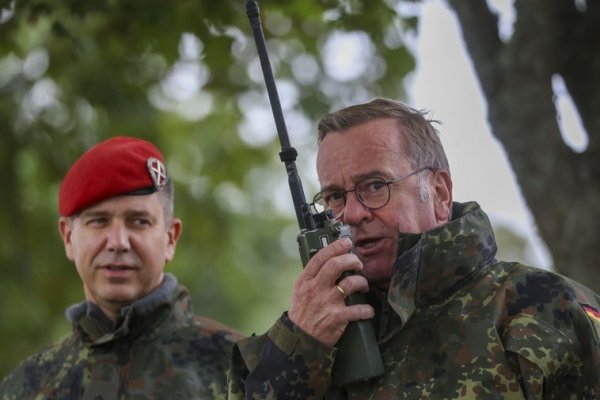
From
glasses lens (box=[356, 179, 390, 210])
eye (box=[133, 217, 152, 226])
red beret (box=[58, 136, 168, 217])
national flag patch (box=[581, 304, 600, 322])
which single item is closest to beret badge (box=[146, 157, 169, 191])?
red beret (box=[58, 136, 168, 217])

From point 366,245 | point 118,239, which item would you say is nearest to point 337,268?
point 366,245

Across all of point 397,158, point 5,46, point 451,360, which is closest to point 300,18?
point 5,46

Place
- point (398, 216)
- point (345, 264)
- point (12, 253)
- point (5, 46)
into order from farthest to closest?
point (12, 253) → point (5, 46) → point (398, 216) → point (345, 264)

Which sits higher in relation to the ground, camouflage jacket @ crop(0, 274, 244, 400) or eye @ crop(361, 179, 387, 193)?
eye @ crop(361, 179, 387, 193)

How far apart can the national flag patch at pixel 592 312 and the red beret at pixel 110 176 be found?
2.33 metres

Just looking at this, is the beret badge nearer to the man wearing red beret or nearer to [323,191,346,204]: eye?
the man wearing red beret

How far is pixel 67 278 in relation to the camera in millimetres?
11789

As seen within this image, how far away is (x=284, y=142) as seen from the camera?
4.25 m

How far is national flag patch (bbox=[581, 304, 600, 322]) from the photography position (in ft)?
12.2

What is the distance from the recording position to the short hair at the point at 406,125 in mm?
4121

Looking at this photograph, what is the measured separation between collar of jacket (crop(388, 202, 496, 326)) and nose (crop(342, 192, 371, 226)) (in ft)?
0.57

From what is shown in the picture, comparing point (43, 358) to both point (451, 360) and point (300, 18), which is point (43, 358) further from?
point (300, 18)

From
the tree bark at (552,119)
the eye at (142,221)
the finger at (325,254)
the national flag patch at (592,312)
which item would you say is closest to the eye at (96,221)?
the eye at (142,221)

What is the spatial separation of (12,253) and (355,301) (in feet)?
26.2
